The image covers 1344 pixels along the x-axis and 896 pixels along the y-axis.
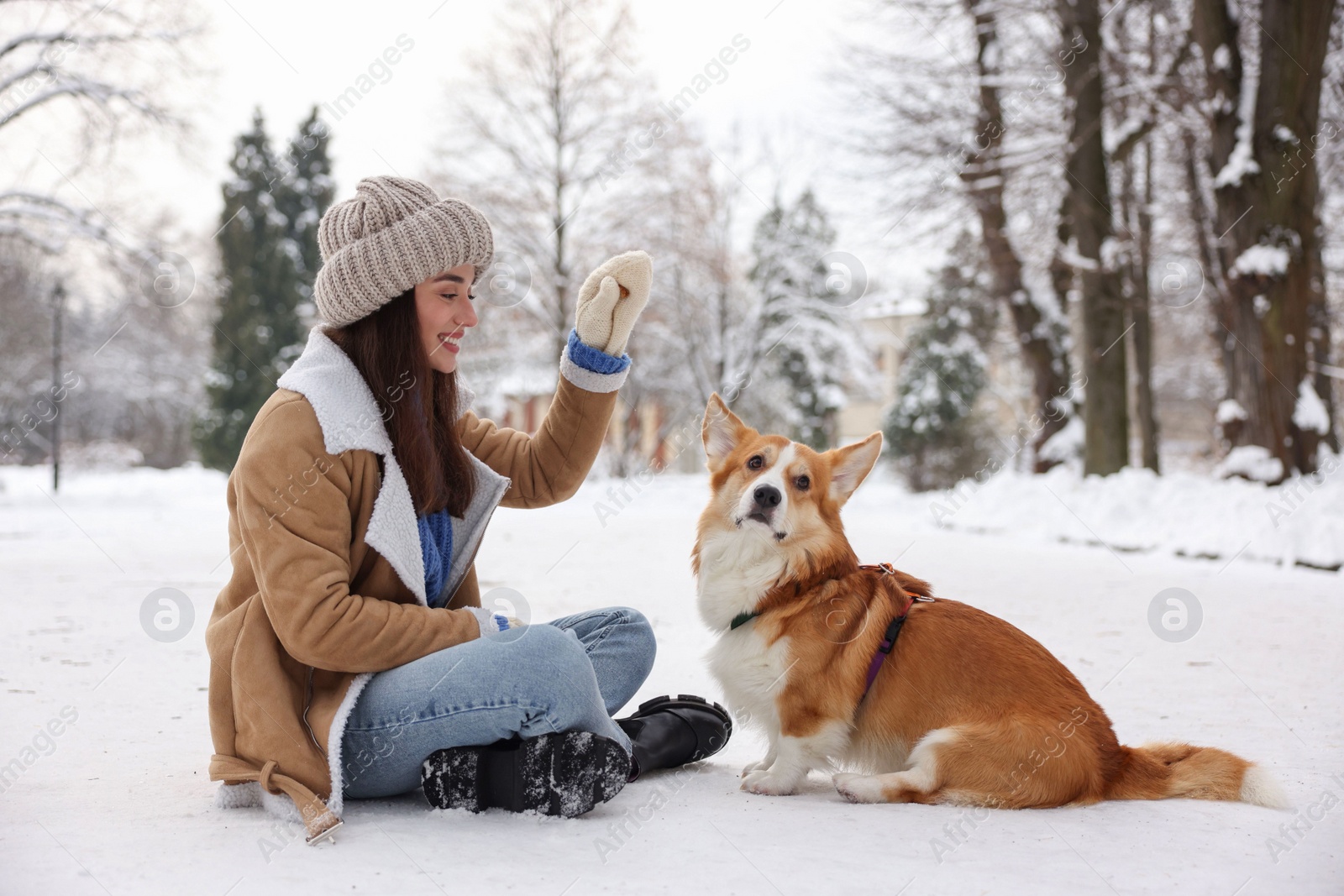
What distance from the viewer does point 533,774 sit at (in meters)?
2.50

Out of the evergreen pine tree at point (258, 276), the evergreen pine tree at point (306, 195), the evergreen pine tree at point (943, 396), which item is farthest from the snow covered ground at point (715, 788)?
the evergreen pine tree at point (306, 195)

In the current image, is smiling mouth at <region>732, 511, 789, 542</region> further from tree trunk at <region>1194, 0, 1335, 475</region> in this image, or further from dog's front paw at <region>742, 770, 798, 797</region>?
tree trunk at <region>1194, 0, 1335, 475</region>

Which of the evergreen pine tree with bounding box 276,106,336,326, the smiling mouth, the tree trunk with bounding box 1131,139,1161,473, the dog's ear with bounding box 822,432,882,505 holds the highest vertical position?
the evergreen pine tree with bounding box 276,106,336,326

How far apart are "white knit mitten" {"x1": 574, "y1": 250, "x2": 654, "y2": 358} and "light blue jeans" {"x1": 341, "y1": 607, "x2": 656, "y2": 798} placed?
91 cm

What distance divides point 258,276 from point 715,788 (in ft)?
100

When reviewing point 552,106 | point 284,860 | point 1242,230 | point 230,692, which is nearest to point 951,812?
point 284,860

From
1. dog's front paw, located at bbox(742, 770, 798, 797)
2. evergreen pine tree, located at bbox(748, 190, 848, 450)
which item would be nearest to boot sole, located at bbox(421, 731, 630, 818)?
dog's front paw, located at bbox(742, 770, 798, 797)

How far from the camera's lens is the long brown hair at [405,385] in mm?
2613

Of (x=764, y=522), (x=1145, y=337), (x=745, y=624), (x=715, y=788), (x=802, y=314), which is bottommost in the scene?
(x=715, y=788)

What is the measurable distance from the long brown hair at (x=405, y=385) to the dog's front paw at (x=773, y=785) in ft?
3.89

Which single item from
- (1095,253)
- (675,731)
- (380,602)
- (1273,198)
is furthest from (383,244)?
(1095,253)

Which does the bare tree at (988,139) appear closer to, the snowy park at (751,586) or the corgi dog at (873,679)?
the snowy park at (751,586)

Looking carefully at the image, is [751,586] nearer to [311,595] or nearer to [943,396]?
[311,595]

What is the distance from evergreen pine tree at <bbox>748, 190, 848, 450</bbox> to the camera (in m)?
25.4
